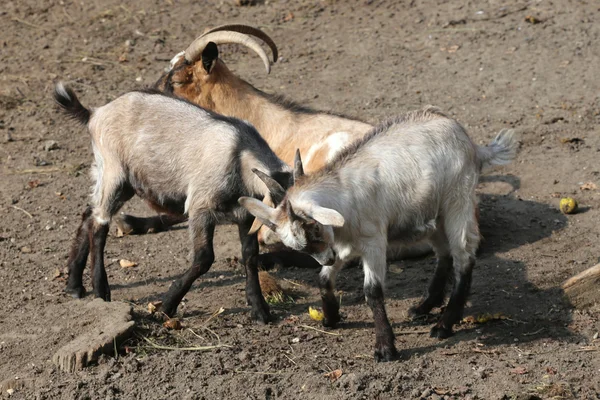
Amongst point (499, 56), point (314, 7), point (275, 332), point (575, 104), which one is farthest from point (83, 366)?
point (314, 7)

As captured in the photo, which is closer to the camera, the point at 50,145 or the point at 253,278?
the point at 253,278

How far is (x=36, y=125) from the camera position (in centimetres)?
970

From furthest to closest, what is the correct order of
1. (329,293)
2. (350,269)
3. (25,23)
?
(25,23) → (350,269) → (329,293)

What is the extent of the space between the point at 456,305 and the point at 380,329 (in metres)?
0.68

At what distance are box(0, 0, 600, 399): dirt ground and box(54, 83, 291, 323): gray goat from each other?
1.15 feet

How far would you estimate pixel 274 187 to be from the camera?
5.35 meters

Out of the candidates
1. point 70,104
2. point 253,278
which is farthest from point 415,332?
point 70,104

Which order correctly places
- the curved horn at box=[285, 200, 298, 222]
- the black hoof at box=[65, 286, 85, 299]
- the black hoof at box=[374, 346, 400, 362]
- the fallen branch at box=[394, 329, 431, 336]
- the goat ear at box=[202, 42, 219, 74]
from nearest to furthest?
the curved horn at box=[285, 200, 298, 222] < the black hoof at box=[374, 346, 400, 362] < the fallen branch at box=[394, 329, 431, 336] < the black hoof at box=[65, 286, 85, 299] < the goat ear at box=[202, 42, 219, 74]

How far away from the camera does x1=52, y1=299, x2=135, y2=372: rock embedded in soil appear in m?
5.24

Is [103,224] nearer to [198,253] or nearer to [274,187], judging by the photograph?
[198,253]

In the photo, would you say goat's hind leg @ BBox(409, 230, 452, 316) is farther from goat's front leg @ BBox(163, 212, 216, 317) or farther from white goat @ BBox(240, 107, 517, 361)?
goat's front leg @ BBox(163, 212, 216, 317)

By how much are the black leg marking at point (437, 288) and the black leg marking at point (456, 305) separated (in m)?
0.30

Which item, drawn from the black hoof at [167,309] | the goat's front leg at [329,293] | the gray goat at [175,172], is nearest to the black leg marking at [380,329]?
the goat's front leg at [329,293]

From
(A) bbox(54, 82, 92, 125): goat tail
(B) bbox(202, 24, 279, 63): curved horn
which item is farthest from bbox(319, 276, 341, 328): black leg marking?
(B) bbox(202, 24, 279, 63): curved horn
